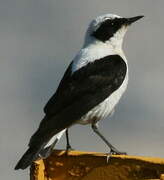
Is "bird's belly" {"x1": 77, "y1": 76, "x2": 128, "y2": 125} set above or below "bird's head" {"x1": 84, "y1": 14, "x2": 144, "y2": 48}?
below

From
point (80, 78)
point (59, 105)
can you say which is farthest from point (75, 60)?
point (59, 105)

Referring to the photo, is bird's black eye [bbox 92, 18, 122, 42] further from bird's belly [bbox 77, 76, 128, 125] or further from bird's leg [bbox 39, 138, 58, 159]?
bird's leg [bbox 39, 138, 58, 159]

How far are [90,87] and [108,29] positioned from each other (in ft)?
4.76

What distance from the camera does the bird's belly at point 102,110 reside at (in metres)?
9.19

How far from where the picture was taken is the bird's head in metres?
10.3

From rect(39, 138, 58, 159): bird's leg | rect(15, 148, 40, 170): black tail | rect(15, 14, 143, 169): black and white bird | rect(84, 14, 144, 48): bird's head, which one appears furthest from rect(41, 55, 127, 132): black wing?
rect(15, 148, 40, 170): black tail

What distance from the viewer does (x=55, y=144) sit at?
8000mm

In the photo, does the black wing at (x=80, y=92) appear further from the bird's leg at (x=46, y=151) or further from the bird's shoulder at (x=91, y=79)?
the bird's leg at (x=46, y=151)

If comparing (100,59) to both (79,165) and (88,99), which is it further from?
(79,165)

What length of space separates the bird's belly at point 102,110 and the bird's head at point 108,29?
4.05 ft

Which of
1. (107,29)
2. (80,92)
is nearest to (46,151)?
(80,92)

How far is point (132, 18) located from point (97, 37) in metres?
0.78

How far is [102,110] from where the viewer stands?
9.23 metres

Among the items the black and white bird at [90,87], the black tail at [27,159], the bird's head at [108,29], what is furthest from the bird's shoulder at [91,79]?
the black tail at [27,159]
